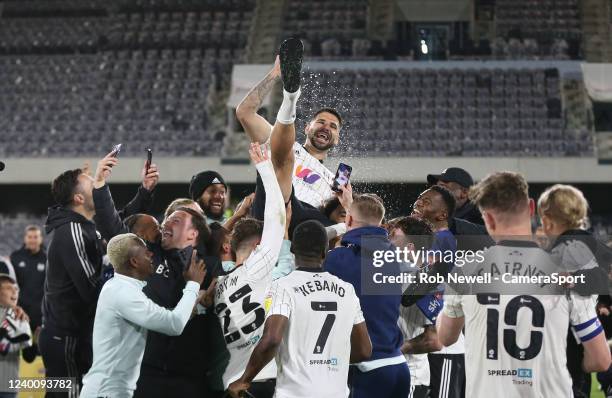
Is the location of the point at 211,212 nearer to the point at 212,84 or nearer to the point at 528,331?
the point at 528,331

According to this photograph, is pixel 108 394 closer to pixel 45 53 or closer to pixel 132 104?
pixel 132 104

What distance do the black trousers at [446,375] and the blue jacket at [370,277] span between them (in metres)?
1.21

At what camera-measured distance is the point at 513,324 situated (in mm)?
3857

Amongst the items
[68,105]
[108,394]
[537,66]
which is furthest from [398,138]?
[108,394]

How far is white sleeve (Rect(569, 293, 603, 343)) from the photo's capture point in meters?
3.83

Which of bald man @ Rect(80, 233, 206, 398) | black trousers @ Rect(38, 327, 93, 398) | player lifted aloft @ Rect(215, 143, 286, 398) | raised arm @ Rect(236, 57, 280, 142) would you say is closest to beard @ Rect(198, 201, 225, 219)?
raised arm @ Rect(236, 57, 280, 142)

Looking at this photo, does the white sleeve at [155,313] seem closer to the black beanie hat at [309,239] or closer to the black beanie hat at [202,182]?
the black beanie hat at [309,239]

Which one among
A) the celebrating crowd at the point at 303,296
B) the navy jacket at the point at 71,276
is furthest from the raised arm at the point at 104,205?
the navy jacket at the point at 71,276

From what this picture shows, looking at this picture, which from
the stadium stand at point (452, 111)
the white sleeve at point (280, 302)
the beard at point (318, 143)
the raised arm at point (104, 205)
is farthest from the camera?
the stadium stand at point (452, 111)

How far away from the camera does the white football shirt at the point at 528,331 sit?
3.85 m

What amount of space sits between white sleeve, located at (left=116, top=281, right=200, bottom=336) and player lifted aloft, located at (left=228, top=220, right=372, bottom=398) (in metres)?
0.50

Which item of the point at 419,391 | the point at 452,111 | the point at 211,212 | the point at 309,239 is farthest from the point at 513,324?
the point at 452,111

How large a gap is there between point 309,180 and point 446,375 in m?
1.66

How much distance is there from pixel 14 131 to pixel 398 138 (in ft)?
38.6
